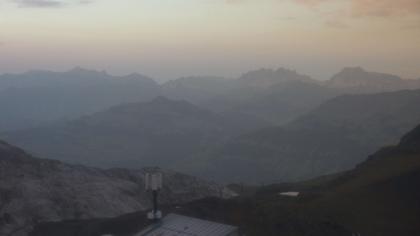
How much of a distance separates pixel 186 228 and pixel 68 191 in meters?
70.5

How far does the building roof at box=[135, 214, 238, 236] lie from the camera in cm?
5097

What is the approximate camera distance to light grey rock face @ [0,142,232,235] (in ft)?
346

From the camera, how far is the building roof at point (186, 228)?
2007 inches

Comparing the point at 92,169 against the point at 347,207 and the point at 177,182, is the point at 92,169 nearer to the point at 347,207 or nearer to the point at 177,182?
the point at 177,182

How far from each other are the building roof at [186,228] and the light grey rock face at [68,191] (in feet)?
168

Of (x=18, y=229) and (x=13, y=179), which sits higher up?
(x=13, y=179)

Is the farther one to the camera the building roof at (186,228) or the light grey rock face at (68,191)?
the light grey rock face at (68,191)

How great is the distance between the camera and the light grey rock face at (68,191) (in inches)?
4154

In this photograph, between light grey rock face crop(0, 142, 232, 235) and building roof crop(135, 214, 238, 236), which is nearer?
building roof crop(135, 214, 238, 236)

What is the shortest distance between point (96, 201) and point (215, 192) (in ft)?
95.7

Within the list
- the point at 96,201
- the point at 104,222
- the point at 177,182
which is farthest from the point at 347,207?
the point at 177,182

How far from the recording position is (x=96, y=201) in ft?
374

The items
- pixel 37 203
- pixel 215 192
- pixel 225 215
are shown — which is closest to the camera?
pixel 225 215

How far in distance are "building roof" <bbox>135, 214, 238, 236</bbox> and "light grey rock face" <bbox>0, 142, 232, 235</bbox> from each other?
51.3 m
